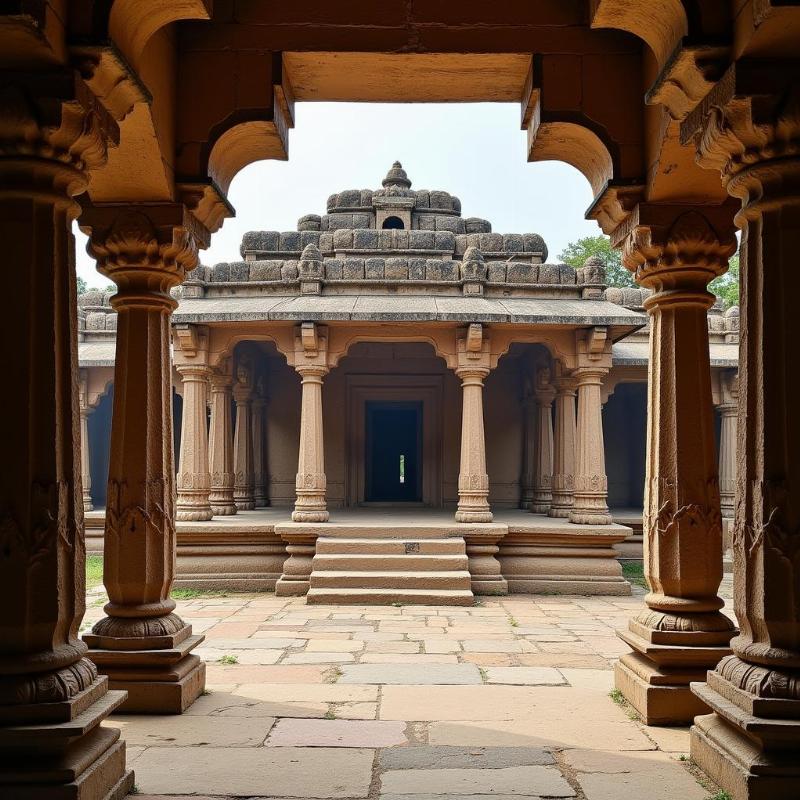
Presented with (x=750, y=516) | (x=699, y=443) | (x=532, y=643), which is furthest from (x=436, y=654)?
(x=750, y=516)

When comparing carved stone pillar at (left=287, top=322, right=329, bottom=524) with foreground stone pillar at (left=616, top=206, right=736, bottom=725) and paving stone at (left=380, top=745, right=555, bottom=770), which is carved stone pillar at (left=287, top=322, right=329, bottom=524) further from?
paving stone at (left=380, top=745, right=555, bottom=770)

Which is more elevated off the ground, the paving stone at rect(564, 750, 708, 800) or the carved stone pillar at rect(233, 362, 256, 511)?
the carved stone pillar at rect(233, 362, 256, 511)

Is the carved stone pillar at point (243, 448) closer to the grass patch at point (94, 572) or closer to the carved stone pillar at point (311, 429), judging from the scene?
the grass patch at point (94, 572)

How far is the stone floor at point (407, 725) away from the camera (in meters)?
3.25

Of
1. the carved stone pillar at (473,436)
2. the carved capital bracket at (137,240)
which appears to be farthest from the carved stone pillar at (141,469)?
the carved stone pillar at (473,436)

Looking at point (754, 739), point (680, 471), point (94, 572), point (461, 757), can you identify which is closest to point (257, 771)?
point (461, 757)

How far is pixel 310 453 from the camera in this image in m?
9.82

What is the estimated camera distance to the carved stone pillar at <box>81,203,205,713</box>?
424 cm

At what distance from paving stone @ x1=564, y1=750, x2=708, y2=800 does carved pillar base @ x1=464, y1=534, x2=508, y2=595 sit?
5.91 metres

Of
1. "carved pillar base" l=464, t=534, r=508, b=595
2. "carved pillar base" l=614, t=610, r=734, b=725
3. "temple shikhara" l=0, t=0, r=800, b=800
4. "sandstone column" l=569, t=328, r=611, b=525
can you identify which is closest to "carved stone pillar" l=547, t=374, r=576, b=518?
"sandstone column" l=569, t=328, r=611, b=525

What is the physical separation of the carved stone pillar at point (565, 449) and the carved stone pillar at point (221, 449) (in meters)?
4.65

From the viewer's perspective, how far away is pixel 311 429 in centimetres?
989

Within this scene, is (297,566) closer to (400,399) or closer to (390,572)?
(390,572)

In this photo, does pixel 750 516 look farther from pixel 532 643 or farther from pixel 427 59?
pixel 532 643
